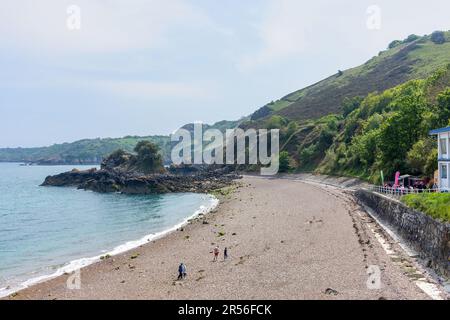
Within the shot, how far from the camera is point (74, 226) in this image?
2087 inches

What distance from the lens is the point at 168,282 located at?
2664 centimetres

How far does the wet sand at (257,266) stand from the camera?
23.0m

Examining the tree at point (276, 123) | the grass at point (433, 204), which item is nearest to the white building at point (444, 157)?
the grass at point (433, 204)

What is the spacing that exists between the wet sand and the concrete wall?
6.66 feet

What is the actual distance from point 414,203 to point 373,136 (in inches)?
1597

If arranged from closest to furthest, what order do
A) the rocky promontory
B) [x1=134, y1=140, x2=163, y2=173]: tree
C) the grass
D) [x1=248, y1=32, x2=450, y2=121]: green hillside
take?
the grass < the rocky promontory < [x1=134, y1=140, x2=163, y2=173]: tree < [x1=248, y1=32, x2=450, y2=121]: green hillside

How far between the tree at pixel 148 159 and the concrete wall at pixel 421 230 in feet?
295

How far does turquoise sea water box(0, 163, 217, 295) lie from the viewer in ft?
114

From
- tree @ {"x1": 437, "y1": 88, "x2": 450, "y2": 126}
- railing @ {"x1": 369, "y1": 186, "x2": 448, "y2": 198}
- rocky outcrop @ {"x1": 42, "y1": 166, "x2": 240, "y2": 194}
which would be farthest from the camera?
rocky outcrop @ {"x1": 42, "y1": 166, "x2": 240, "y2": 194}

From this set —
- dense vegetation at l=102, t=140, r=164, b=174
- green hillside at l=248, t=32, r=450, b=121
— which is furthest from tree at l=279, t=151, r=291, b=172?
green hillside at l=248, t=32, r=450, b=121

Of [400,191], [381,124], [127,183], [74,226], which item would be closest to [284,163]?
[127,183]

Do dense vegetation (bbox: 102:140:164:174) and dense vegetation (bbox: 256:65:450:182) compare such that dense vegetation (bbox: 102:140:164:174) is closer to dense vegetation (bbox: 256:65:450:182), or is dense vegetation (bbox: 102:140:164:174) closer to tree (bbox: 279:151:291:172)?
tree (bbox: 279:151:291:172)

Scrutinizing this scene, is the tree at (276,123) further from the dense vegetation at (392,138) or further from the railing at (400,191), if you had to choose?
the railing at (400,191)
